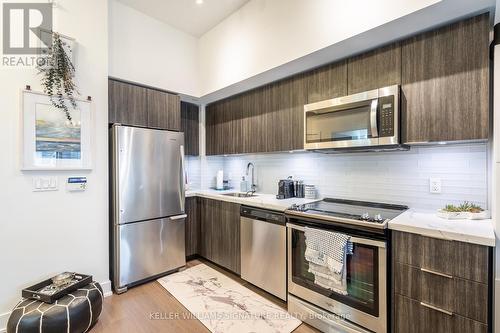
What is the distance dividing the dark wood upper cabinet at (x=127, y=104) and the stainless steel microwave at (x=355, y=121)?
1919 mm

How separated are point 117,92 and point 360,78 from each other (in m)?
2.54

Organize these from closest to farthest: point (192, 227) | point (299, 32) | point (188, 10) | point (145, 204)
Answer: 1. point (299, 32)
2. point (145, 204)
3. point (188, 10)
4. point (192, 227)

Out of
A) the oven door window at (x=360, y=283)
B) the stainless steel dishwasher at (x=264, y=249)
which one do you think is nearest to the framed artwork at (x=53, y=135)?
the stainless steel dishwasher at (x=264, y=249)

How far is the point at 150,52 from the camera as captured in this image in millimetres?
3178

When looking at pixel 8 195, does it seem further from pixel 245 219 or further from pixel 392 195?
pixel 392 195

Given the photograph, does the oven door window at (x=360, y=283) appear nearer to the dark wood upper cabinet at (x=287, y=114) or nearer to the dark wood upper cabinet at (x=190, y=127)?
the dark wood upper cabinet at (x=287, y=114)

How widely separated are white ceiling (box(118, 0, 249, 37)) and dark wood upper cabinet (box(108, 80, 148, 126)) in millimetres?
991

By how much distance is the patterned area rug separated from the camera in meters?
2.08

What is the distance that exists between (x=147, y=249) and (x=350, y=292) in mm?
2211

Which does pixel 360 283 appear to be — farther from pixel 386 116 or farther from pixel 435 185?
pixel 386 116

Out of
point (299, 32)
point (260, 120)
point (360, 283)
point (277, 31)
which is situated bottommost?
point (360, 283)

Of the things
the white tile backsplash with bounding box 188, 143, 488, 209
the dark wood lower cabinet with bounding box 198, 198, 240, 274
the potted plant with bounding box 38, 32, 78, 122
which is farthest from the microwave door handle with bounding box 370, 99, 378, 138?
the potted plant with bounding box 38, 32, 78, 122

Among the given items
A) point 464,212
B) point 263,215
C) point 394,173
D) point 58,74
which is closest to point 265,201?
point 263,215

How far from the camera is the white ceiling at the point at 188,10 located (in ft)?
9.21
